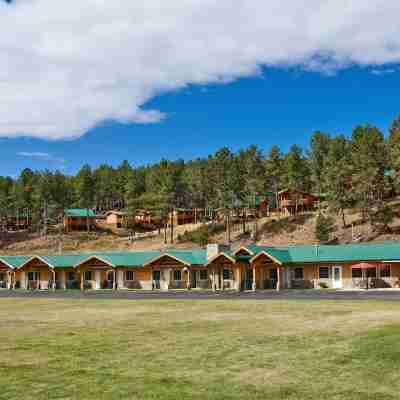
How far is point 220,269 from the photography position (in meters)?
62.9

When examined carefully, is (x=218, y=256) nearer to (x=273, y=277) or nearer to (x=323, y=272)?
(x=273, y=277)

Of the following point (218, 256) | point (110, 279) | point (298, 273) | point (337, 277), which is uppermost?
point (218, 256)

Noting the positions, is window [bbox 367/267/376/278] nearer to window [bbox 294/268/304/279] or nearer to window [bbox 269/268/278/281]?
window [bbox 294/268/304/279]

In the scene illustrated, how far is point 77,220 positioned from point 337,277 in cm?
8121

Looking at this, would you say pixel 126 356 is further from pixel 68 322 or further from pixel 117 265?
pixel 117 265

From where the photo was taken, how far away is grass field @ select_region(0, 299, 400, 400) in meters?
13.2

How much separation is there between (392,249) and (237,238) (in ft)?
141

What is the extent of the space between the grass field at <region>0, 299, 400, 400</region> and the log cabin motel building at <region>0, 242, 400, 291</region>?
27.5 meters

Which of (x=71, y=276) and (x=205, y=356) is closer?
(x=205, y=356)

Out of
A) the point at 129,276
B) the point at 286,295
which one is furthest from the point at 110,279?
the point at 286,295

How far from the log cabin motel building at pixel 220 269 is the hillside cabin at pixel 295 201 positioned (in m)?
43.4

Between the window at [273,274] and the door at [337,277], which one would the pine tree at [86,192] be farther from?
the door at [337,277]

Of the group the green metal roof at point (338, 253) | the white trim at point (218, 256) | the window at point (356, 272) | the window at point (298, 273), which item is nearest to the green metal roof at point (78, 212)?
the white trim at point (218, 256)

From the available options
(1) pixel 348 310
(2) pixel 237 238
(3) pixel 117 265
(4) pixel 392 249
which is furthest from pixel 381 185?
(1) pixel 348 310
